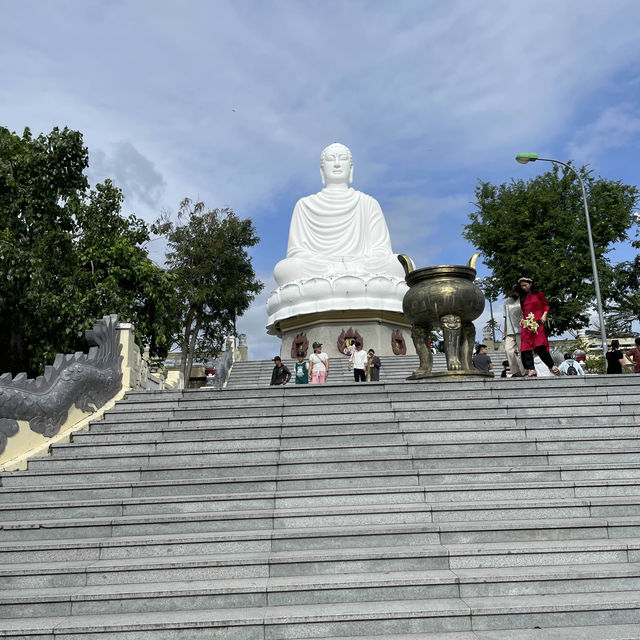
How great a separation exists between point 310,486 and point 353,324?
14.3m

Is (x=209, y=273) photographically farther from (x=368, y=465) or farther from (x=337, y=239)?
(x=368, y=465)

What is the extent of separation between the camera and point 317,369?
10.6 metres

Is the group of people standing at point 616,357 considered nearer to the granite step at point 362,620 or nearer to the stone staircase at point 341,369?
the stone staircase at point 341,369

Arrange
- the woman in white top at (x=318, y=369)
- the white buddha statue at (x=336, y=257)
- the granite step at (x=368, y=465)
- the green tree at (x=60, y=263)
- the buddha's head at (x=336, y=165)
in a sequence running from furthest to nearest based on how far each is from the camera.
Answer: the buddha's head at (x=336, y=165), the white buddha statue at (x=336, y=257), the green tree at (x=60, y=263), the woman in white top at (x=318, y=369), the granite step at (x=368, y=465)

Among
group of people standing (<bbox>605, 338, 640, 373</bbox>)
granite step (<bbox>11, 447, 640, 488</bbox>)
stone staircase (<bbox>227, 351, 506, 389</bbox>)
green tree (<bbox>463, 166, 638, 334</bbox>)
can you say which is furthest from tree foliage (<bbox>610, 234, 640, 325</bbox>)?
granite step (<bbox>11, 447, 640, 488</bbox>)

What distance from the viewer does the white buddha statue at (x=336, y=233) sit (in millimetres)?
20578

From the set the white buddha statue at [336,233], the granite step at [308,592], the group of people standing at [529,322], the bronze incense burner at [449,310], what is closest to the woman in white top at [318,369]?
the bronze incense burner at [449,310]

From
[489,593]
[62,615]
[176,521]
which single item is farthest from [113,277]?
[489,593]

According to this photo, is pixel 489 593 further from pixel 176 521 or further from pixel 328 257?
pixel 328 257

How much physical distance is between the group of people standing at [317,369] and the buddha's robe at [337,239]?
860 cm

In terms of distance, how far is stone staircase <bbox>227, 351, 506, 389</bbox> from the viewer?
1545 cm

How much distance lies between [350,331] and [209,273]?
988cm

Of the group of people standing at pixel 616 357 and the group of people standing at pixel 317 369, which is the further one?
the group of people standing at pixel 317 369

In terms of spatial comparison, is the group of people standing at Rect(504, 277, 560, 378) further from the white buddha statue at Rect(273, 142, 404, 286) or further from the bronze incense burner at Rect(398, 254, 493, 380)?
the white buddha statue at Rect(273, 142, 404, 286)
